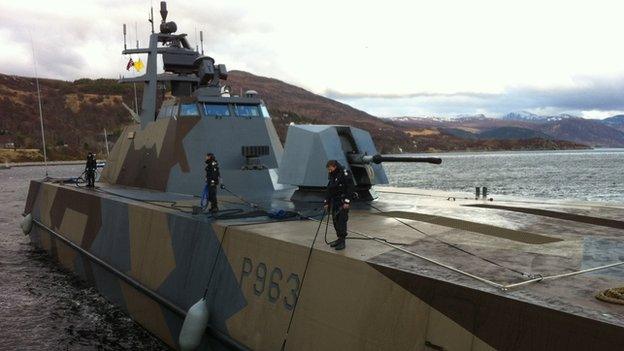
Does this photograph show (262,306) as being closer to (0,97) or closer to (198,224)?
(198,224)

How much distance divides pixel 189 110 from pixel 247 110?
1883 mm

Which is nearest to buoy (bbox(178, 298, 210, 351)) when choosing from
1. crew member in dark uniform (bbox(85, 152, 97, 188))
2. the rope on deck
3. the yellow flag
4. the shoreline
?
the rope on deck

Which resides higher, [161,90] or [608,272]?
[161,90]

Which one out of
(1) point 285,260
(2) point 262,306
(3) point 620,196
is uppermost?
(1) point 285,260

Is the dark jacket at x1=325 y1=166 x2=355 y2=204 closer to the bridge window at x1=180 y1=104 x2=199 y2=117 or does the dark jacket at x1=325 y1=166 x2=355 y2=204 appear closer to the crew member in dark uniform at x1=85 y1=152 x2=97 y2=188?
the bridge window at x1=180 y1=104 x2=199 y2=117

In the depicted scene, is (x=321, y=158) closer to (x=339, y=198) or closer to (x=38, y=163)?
(x=339, y=198)

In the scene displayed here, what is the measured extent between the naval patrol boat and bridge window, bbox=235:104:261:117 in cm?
5

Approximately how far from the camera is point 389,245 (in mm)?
7410

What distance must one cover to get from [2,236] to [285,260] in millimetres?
22540

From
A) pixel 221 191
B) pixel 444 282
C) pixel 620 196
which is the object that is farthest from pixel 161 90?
pixel 620 196

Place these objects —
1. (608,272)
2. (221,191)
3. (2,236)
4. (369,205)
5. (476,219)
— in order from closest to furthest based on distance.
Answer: (608,272) → (476,219) → (369,205) → (221,191) → (2,236)

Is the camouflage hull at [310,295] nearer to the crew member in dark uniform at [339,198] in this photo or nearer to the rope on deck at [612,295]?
the rope on deck at [612,295]

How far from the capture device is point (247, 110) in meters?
16.6

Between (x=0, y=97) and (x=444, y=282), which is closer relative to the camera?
(x=444, y=282)
